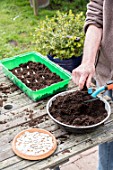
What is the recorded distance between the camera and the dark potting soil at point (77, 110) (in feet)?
5.78

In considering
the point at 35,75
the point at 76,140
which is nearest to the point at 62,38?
the point at 35,75

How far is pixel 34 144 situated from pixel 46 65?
2.58ft

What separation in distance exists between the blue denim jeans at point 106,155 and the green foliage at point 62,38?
120cm

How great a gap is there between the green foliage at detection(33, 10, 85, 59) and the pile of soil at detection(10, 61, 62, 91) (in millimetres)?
917

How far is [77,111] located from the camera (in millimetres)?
1826

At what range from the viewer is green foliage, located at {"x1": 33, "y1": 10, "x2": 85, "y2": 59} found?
3.29m

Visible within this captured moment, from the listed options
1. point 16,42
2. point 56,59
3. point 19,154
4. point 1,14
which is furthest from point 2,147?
point 1,14

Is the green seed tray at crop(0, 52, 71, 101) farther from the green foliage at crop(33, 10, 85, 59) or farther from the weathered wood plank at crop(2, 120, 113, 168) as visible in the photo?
the green foliage at crop(33, 10, 85, 59)

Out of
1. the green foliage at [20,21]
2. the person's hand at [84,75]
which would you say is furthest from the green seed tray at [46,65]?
the green foliage at [20,21]

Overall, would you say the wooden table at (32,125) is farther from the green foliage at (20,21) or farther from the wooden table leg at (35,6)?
the wooden table leg at (35,6)

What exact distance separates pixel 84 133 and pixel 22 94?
0.56 metres

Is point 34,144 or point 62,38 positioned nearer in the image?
point 34,144

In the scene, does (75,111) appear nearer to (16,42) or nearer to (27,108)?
(27,108)

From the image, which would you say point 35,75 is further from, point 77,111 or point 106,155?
point 106,155
